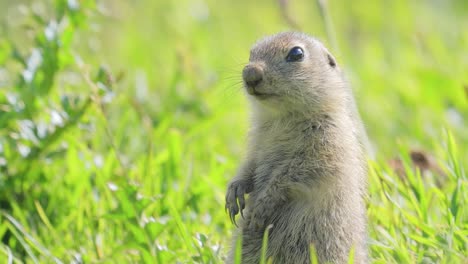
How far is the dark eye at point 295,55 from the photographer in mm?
4008

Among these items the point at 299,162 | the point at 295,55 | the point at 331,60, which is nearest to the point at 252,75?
the point at 295,55

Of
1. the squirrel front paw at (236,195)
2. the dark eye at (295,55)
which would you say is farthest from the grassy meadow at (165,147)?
the dark eye at (295,55)

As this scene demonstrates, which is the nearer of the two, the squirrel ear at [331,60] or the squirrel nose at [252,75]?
the squirrel nose at [252,75]

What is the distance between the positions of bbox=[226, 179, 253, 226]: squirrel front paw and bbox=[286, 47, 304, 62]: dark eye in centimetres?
68

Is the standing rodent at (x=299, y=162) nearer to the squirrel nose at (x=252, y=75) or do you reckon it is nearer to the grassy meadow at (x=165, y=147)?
the squirrel nose at (x=252, y=75)

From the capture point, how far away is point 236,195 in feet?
12.3

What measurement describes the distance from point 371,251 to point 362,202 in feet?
0.86

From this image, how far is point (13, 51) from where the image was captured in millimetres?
4781

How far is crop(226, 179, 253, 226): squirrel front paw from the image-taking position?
3.67 meters

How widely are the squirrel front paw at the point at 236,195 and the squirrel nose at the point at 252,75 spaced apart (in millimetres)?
477

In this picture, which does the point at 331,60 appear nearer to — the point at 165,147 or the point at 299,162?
the point at 299,162

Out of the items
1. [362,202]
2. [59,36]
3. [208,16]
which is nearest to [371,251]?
[362,202]

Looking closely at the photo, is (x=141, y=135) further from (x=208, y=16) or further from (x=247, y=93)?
(x=208, y=16)

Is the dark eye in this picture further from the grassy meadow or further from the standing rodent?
the grassy meadow
